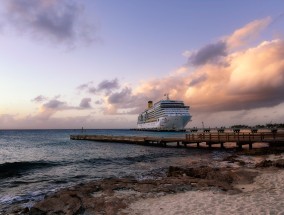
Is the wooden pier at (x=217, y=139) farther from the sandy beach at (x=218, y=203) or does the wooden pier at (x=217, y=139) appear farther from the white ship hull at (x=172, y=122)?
the white ship hull at (x=172, y=122)

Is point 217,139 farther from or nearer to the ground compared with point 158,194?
farther from the ground

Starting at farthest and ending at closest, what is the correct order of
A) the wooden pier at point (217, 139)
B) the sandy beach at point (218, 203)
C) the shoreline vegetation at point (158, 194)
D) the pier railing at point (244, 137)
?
the pier railing at point (244, 137) → the wooden pier at point (217, 139) → the shoreline vegetation at point (158, 194) → the sandy beach at point (218, 203)

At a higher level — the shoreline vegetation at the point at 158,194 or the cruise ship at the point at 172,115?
the cruise ship at the point at 172,115

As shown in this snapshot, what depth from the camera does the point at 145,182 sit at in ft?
56.2

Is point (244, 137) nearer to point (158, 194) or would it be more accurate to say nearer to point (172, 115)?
point (158, 194)

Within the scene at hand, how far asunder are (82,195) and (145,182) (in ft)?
13.5

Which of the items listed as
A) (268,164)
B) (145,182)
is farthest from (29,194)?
(268,164)

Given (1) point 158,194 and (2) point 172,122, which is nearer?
(1) point 158,194

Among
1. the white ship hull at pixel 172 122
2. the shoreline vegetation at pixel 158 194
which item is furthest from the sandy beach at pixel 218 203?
the white ship hull at pixel 172 122

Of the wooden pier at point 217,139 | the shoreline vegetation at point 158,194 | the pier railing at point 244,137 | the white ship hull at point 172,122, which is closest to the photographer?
the shoreline vegetation at point 158,194

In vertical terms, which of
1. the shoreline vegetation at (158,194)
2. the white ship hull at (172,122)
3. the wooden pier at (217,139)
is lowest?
the shoreline vegetation at (158,194)

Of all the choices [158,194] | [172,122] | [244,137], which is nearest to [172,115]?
[172,122]

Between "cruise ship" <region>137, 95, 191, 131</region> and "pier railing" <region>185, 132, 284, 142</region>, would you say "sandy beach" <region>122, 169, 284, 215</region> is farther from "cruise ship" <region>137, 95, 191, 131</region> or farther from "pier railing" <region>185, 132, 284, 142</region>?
"cruise ship" <region>137, 95, 191, 131</region>

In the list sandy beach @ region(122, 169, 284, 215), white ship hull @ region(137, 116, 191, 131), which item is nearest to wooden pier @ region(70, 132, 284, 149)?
sandy beach @ region(122, 169, 284, 215)
